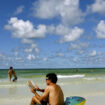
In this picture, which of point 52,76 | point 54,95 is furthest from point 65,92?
point 52,76

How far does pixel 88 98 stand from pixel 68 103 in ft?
14.0

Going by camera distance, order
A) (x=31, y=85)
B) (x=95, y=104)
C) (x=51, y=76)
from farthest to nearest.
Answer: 1. (x=95, y=104)
2. (x=31, y=85)
3. (x=51, y=76)

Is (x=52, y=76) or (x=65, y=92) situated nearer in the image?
(x=52, y=76)

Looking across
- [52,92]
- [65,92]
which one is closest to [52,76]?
[52,92]

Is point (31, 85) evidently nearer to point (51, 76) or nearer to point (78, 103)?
point (51, 76)

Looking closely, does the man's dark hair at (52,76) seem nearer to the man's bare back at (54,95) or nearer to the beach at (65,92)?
the man's bare back at (54,95)

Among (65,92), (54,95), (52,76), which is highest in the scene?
(52,76)

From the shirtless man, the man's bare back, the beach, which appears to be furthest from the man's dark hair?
the beach

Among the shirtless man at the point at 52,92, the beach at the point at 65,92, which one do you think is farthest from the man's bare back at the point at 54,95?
the beach at the point at 65,92

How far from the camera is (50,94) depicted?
545 centimetres

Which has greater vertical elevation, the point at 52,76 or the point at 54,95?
the point at 52,76

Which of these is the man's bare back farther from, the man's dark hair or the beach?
the beach

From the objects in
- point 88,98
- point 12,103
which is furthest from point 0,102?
point 88,98

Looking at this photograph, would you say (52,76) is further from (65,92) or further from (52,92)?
(65,92)
